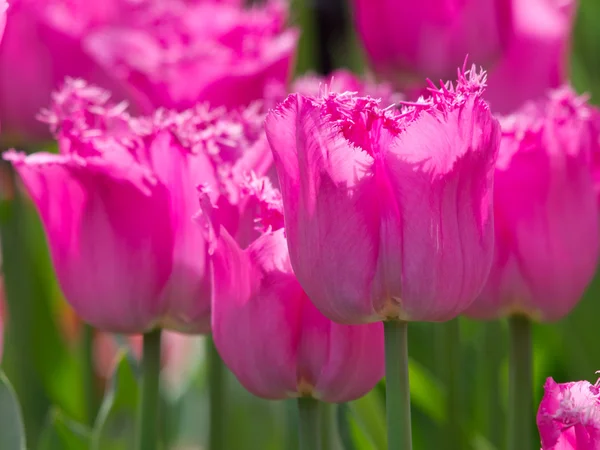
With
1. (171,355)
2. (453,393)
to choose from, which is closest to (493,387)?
(453,393)

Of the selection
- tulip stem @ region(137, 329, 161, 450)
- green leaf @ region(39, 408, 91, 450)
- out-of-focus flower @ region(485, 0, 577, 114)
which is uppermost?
out-of-focus flower @ region(485, 0, 577, 114)

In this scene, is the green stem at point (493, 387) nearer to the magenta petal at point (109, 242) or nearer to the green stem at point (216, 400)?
the green stem at point (216, 400)

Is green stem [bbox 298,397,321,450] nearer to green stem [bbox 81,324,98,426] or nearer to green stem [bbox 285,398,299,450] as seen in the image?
green stem [bbox 285,398,299,450]

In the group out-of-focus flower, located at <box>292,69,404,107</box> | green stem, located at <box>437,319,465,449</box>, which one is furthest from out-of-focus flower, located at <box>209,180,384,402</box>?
green stem, located at <box>437,319,465,449</box>

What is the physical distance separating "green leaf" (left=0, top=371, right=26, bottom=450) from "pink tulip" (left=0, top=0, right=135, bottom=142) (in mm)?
426

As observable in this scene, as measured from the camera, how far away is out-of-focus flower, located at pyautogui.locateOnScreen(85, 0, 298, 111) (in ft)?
2.81

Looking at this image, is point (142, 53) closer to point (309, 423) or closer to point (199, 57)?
point (199, 57)

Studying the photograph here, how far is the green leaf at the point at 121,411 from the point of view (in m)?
0.82

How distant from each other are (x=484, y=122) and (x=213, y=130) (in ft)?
0.63

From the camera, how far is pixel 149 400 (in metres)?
0.62

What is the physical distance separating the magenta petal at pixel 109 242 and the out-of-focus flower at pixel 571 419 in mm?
242

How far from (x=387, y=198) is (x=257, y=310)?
0.09 metres

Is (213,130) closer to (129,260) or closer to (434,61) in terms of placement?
(129,260)

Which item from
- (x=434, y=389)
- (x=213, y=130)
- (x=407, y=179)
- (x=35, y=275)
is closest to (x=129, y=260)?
(x=213, y=130)
